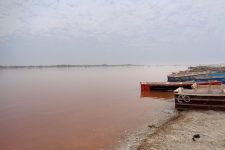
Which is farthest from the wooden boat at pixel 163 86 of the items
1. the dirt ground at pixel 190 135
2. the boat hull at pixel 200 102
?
the dirt ground at pixel 190 135

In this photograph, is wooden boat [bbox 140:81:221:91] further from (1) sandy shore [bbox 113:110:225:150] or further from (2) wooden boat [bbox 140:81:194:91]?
(1) sandy shore [bbox 113:110:225:150]

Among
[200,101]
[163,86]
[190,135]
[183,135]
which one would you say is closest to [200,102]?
[200,101]

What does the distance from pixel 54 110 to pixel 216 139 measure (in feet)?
48.4

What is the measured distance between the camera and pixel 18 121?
15391 mm

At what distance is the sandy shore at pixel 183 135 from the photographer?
8454mm

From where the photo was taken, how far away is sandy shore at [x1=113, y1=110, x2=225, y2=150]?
27.7 ft

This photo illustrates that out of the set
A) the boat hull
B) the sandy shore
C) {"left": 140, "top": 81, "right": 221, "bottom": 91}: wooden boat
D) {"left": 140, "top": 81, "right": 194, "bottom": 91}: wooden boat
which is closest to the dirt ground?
the sandy shore

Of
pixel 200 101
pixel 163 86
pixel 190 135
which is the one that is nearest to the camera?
pixel 190 135

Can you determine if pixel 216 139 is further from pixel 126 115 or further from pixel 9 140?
pixel 9 140

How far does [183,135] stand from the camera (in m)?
9.70

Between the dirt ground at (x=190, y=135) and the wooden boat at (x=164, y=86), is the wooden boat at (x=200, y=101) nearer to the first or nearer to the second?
the dirt ground at (x=190, y=135)

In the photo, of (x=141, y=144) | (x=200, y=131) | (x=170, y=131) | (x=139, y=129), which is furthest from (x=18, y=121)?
(x=200, y=131)

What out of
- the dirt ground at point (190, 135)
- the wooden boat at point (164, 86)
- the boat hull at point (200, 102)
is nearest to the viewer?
the dirt ground at point (190, 135)

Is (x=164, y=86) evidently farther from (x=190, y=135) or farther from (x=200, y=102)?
(x=190, y=135)
